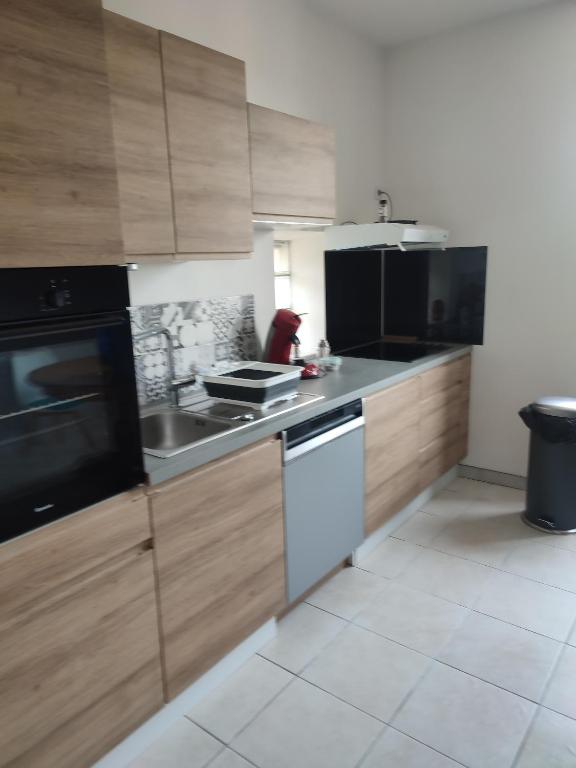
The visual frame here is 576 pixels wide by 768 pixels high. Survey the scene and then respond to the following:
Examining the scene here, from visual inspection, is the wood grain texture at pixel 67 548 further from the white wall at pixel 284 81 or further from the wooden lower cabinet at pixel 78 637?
the white wall at pixel 284 81

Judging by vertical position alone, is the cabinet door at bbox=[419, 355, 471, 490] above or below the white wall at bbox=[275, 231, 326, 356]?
below

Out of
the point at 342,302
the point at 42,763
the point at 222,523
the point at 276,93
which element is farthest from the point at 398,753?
the point at 276,93

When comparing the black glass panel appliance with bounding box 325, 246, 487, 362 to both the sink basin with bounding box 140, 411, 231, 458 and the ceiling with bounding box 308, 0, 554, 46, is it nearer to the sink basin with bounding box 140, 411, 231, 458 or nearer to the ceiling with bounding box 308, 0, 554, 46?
the ceiling with bounding box 308, 0, 554, 46

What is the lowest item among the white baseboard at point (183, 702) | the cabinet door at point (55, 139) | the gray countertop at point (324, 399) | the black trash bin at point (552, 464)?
the white baseboard at point (183, 702)

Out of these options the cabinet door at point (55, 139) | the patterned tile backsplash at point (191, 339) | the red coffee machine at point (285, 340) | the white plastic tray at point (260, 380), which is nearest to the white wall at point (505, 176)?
the red coffee machine at point (285, 340)

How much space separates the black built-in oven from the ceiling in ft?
7.96

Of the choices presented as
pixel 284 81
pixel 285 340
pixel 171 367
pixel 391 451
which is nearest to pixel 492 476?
pixel 391 451

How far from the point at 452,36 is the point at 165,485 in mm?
3223

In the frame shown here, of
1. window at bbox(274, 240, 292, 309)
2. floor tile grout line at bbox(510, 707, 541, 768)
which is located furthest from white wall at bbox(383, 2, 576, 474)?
floor tile grout line at bbox(510, 707, 541, 768)

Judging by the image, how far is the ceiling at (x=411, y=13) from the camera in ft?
9.71

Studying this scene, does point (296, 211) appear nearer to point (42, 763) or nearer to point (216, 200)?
point (216, 200)

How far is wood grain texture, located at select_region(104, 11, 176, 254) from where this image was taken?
1705mm

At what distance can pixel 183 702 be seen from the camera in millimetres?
1905

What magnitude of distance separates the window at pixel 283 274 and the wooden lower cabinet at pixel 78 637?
2043 millimetres
